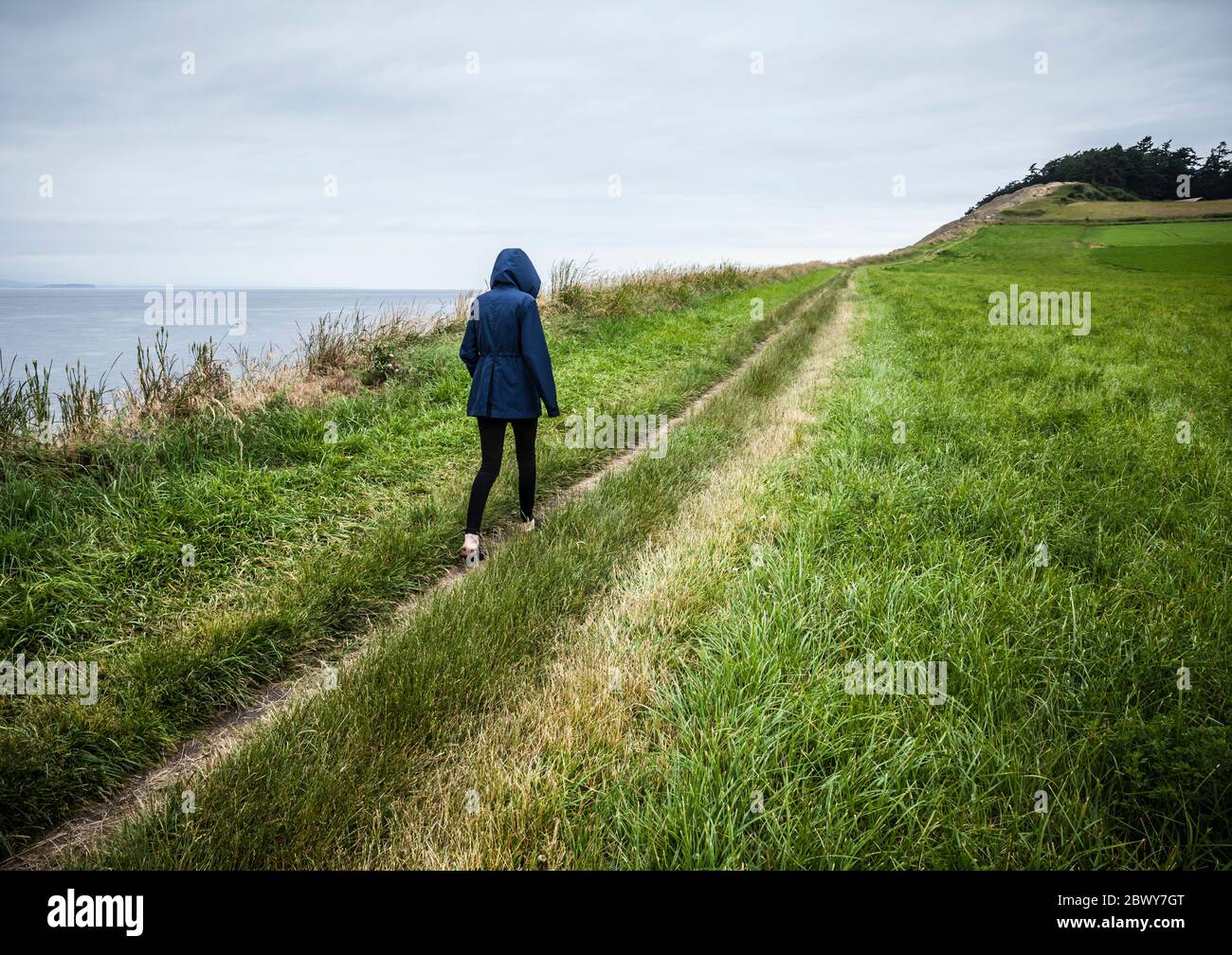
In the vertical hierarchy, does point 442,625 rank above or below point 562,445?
below

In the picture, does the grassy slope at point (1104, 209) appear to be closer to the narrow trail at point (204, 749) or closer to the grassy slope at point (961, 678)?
the grassy slope at point (961, 678)

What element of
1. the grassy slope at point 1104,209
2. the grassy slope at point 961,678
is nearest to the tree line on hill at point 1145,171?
the grassy slope at point 1104,209

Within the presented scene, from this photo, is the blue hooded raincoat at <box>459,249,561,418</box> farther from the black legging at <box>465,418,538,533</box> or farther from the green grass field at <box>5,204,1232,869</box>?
the green grass field at <box>5,204,1232,869</box>

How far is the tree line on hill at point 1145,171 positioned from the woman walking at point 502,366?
106 m

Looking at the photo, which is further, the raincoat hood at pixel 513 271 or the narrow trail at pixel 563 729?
the raincoat hood at pixel 513 271

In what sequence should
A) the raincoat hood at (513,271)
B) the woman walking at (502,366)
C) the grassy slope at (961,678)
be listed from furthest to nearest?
the raincoat hood at (513,271) < the woman walking at (502,366) < the grassy slope at (961,678)

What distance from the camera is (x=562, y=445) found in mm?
6836

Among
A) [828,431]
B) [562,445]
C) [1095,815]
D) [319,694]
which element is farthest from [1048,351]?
[319,694]

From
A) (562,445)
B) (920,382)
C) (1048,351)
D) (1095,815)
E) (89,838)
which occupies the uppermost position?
(1048,351)

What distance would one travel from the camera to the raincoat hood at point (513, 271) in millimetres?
4566

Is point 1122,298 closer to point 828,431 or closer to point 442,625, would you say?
point 828,431

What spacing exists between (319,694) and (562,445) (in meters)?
4.39

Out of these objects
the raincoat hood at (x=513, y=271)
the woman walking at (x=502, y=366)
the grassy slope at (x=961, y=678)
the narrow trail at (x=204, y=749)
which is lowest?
the narrow trail at (x=204, y=749)

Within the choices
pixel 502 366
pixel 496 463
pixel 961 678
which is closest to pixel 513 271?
pixel 502 366
